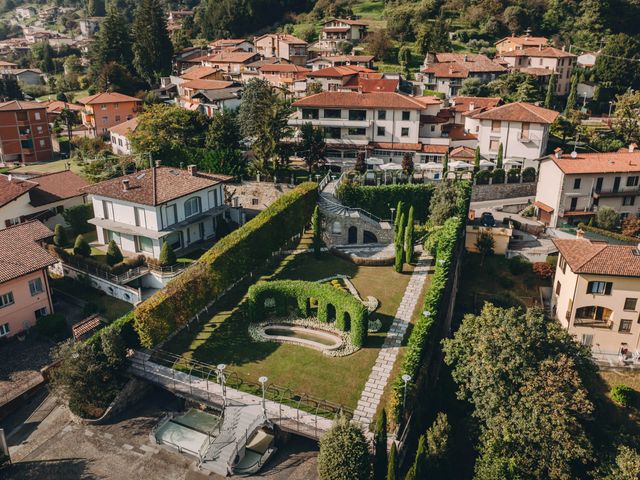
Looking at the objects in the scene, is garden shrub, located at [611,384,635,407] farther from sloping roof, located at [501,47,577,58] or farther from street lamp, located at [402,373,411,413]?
sloping roof, located at [501,47,577,58]

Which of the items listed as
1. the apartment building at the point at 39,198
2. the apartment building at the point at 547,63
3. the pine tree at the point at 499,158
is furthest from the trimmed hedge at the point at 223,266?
the apartment building at the point at 547,63

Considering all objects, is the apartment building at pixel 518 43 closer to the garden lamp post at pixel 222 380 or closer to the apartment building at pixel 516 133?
the apartment building at pixel 516 133

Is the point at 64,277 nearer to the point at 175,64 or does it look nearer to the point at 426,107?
the point at 426,107

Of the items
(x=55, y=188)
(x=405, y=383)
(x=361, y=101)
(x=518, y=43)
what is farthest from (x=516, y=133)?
(x=518, y=43)

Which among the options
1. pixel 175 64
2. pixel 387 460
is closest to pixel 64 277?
pixel 387 460

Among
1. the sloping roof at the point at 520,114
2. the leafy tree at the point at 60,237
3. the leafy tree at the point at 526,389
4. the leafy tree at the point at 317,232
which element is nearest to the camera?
the leafy tree at the point at 526,389

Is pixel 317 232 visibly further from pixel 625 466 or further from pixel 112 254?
pixel 625 466

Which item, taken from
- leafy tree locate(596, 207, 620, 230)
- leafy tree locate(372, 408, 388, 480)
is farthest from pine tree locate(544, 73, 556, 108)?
leafy tree locate(372, 408, 388, 480)
